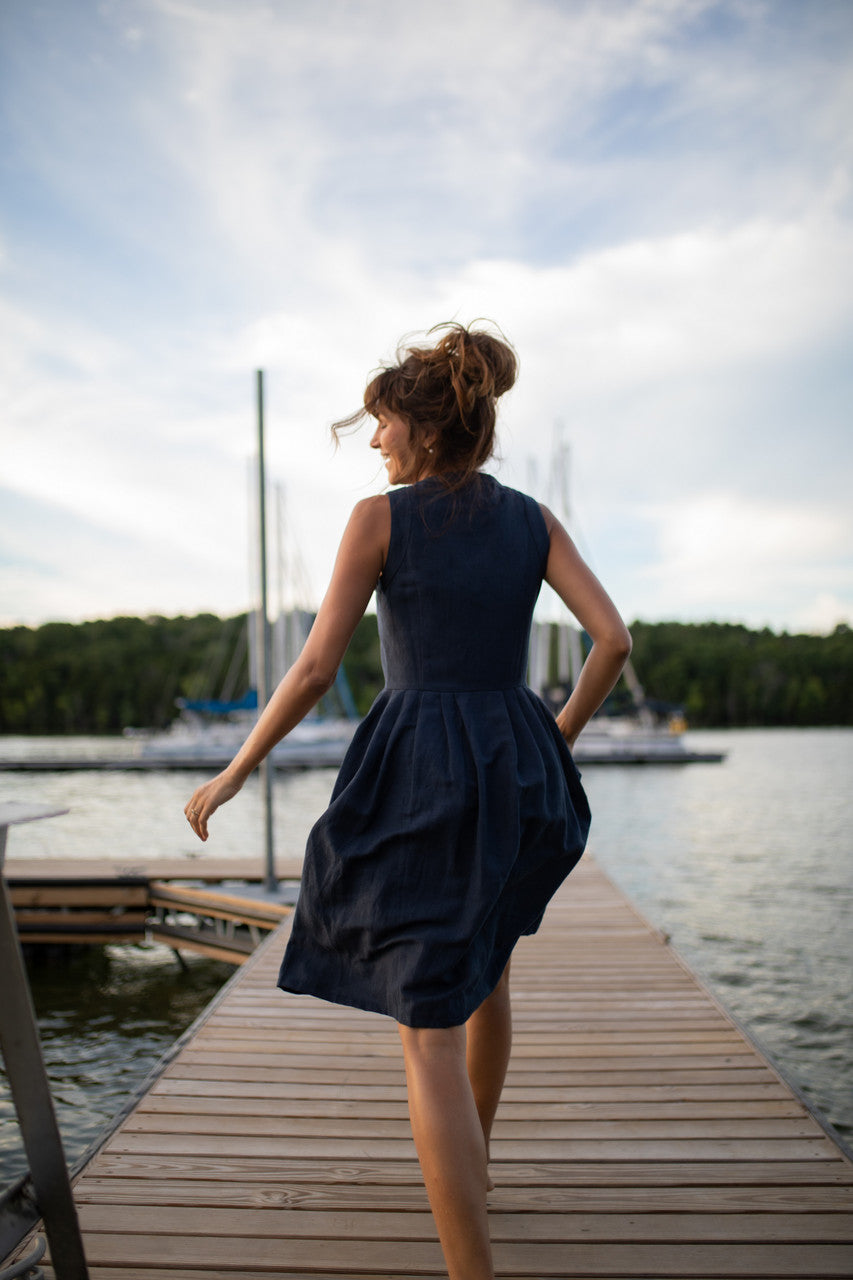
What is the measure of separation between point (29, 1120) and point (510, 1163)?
4.21ft

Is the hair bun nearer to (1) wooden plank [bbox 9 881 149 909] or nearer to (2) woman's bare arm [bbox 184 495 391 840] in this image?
(2) woman's bare arm [bbox 184 495 391 840]

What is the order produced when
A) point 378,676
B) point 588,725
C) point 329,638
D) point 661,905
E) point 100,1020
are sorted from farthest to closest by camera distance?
point 378,676 < point 588,725 < point 661,905 < point 100,1020 < point 329,638

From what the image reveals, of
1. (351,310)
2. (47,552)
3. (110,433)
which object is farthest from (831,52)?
(47,552)

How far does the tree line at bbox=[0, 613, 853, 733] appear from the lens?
64.4 m

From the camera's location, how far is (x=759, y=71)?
29.9ft

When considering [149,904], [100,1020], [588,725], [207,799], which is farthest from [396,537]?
[588,725]

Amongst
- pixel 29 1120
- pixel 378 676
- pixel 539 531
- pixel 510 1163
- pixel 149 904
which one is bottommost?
pixel 149 904

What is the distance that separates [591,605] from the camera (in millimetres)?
1404

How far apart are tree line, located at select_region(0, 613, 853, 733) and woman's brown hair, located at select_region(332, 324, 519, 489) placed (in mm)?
60479

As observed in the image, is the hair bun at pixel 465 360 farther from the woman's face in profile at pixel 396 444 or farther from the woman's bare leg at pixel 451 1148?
the woman's bare leg at pixel 451 1148

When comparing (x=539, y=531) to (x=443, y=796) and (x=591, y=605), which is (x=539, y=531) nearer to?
(x=591, y=605)

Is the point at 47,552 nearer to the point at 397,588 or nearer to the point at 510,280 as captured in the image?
the point at 510,280

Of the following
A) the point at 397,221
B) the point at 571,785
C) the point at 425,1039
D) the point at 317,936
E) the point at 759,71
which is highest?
the point at 759,71

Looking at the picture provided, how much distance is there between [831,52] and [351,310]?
16.7 feet
